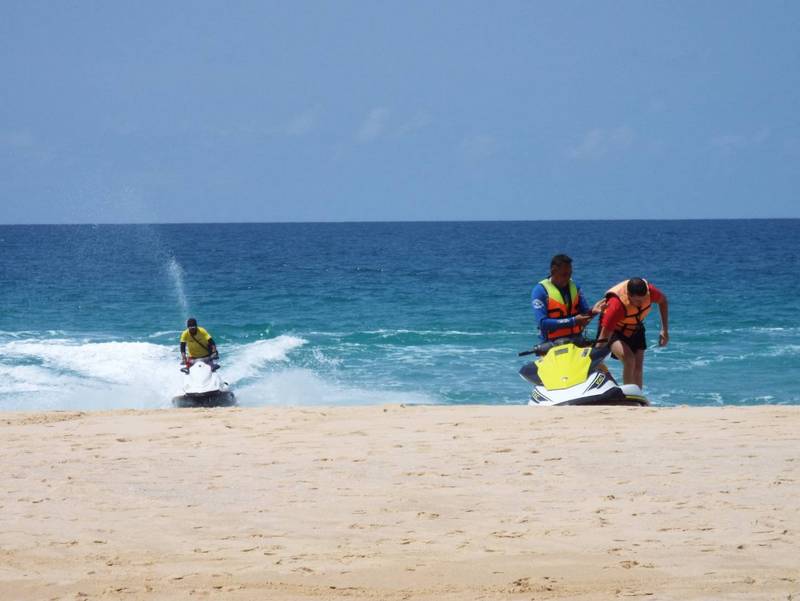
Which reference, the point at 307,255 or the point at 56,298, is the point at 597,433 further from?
the point at 307,255

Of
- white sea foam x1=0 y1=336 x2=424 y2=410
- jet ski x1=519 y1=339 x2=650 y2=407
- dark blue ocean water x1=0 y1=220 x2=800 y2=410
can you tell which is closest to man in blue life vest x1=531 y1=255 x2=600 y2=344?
jet ski x1=519 y1=339 x2=650 y2=407

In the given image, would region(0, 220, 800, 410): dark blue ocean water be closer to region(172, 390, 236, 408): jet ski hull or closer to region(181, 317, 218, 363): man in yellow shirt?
region(181, 317, 218, 363): man in yellow shirt

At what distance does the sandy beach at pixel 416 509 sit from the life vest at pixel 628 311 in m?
1.10

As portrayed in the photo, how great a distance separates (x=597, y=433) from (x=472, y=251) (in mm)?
58968

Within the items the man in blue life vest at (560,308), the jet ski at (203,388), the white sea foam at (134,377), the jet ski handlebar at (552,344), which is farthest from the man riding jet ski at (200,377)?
the man in blue life vest at (560,308)

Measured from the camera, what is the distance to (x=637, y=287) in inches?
359

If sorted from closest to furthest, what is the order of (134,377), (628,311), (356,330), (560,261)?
1. (560,261)
2. (628,311)
3. (134,377)
4. (356,330)

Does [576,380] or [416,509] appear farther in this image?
[576,380]

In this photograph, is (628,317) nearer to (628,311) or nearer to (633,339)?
(628,311)

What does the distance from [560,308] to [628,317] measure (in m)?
0.63

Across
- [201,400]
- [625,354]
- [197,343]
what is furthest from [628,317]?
[197,343]

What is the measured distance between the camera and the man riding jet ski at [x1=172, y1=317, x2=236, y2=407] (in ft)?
47.7

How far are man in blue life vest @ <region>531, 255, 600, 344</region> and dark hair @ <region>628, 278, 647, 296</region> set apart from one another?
36 cm

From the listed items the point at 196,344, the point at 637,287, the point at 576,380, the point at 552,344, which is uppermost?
the point at 196,344
